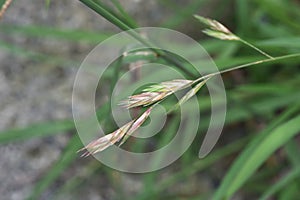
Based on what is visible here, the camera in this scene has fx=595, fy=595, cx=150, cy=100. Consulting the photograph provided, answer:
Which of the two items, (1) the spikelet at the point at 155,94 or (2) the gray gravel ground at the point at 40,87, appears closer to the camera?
(1) the spikelet at the point at 155,94

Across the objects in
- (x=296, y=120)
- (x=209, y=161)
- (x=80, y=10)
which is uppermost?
(x=80, y=10)

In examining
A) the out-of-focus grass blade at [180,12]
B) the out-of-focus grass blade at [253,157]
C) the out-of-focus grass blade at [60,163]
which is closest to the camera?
the out-of-focus grass blade at [253,157]

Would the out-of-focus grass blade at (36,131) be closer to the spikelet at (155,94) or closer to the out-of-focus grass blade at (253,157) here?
the out-of-focus grass blade at (253,157)

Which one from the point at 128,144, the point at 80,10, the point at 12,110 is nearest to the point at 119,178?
the point at 128,144

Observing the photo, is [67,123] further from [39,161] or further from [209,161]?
[209,161]

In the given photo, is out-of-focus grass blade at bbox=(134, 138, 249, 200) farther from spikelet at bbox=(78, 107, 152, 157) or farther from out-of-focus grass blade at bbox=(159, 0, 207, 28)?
spikelet at bbox=(78, 107, 152, 157)

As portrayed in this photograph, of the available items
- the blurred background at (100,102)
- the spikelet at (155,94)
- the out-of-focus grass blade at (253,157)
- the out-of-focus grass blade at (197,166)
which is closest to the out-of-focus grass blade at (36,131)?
the blurred background at (100,102)

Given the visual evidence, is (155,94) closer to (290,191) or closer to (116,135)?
(116,135)
